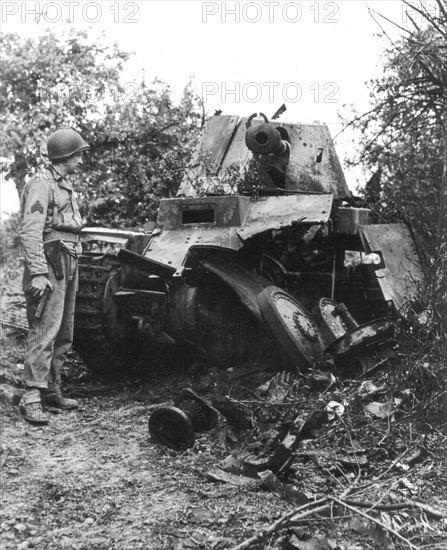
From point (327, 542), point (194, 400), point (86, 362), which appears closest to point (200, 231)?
point (86, 362)

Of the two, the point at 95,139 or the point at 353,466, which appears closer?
the point at 353,466

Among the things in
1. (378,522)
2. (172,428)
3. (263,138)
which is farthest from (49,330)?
(263,138)

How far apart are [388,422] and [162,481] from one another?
4.81 ft

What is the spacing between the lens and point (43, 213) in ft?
16.2

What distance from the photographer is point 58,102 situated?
13969 millimetres

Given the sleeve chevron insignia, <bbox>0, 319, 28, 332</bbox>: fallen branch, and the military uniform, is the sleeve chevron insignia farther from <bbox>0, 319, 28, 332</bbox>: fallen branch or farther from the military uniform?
<bbox>0, 319, 28, 332</bbox>: fallen branch

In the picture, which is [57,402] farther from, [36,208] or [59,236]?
[36,208]

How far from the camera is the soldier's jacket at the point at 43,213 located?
4.84 m

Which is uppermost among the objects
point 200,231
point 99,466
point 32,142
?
point 32,142

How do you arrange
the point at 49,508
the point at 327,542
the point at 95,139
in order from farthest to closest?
the point at 95,139, the point at 49,508, the point at 327,542

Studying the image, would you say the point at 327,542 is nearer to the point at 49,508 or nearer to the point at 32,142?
the point at 49,508

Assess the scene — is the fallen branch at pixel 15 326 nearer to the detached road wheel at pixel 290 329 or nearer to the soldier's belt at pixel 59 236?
the soldier's belt at pixel 59 236

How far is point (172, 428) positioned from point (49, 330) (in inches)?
48.0

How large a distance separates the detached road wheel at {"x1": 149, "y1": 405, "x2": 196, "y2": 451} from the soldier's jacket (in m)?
1.30
